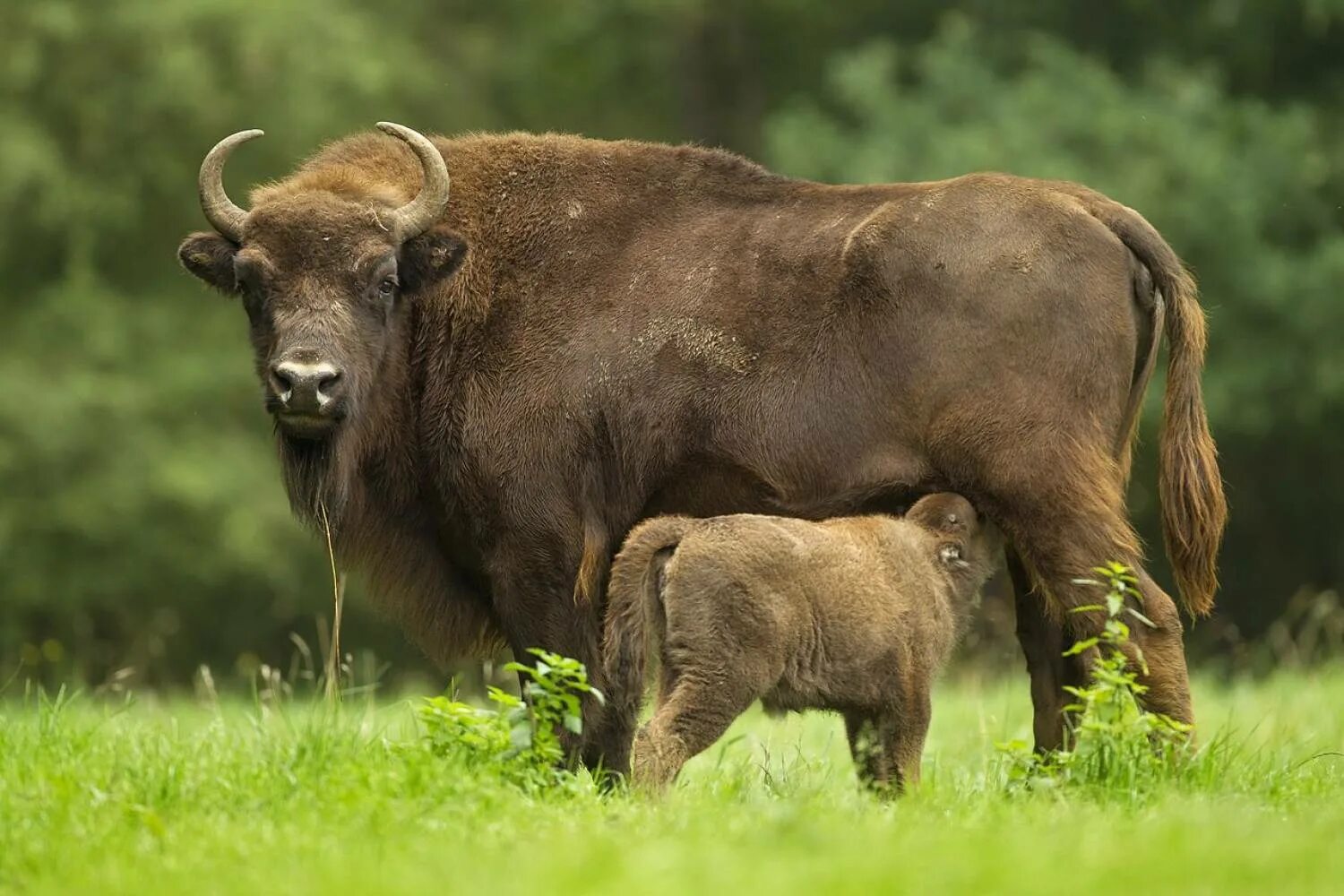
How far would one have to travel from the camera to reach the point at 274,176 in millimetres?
20609

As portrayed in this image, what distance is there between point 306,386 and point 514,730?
1912 millimetres

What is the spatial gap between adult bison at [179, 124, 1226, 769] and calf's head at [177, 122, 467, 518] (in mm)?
14

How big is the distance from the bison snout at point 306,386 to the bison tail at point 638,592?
166cm

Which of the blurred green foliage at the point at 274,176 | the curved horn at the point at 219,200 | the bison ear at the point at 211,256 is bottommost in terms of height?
the blurred green foliage at the point at 274,176

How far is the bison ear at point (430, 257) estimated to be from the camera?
792 cm

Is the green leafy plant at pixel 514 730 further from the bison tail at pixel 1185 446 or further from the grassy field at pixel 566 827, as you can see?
the bison tail at pixel 1185 446

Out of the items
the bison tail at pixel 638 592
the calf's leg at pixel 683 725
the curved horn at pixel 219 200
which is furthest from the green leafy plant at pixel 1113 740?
the curved horn at pixel 219 200

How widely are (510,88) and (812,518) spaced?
19036 millimetres

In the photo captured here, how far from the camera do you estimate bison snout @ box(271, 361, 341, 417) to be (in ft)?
24.2

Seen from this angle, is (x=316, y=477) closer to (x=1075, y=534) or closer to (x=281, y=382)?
(x=281, y=382)

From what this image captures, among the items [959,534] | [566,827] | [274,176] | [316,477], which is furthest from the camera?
[274,176]

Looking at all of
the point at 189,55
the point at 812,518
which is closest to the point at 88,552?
the point at 189,55

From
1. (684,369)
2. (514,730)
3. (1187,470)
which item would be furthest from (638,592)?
(1187,470)

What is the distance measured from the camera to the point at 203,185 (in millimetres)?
Answer: 8078
